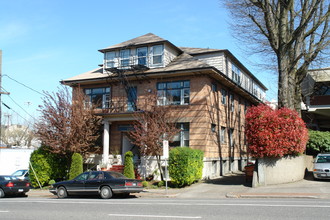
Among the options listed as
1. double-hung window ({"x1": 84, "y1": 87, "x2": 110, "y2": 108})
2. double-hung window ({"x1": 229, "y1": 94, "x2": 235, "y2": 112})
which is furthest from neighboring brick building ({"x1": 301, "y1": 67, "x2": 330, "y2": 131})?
double-hung window ({"x1": 84, "y1": 87, "x2": 110, "y2": 108})

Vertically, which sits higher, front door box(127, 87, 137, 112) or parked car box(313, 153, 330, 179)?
front door box(127, 87, 137, 112)

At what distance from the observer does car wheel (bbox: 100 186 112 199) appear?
664 inches

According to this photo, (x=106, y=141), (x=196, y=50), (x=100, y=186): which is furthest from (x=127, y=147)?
(x=100, y=186)

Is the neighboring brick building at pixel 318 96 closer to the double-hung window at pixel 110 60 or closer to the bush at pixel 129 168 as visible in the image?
the double-hung window at pixel 110 60

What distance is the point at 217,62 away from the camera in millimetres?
27891

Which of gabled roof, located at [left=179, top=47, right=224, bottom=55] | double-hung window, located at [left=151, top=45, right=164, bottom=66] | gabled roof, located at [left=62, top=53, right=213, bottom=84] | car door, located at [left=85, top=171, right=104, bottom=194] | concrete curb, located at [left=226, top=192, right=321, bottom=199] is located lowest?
concrete curb, located at [left=226, top=192, right=321, bottom=199]

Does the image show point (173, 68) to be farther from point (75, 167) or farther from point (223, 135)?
point (75, 167)

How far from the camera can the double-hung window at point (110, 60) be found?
28109 millimetres

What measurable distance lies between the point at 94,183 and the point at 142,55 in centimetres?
1269

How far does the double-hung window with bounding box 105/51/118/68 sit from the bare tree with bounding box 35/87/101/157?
3944 mm

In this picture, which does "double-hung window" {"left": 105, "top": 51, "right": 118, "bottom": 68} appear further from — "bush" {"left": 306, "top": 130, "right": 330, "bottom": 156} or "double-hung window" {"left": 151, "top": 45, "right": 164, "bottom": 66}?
"bush" {"left": 306, "top": 130, "right": 330, "bottom": 156}

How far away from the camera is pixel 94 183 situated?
17.3m

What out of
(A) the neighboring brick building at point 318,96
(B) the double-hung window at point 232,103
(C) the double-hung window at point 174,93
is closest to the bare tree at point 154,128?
(C) the double-hung window at point 174,93

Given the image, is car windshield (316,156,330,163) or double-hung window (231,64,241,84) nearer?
car windshield (316,156,330,163)
